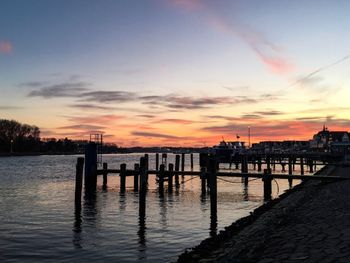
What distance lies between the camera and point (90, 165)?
37406 mm

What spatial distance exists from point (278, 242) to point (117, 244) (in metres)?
7.55

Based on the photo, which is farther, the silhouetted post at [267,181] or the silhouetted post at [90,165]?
the silhouetted post at [90,165]

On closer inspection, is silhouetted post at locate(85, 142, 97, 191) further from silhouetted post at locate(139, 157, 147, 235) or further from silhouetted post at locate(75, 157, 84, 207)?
silhouetted post at locate(139, 157, 147, 235)

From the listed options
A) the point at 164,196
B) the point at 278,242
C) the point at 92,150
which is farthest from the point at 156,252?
the point at 92,150

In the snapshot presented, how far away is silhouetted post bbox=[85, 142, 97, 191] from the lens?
37.1m

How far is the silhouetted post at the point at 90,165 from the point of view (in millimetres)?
37125

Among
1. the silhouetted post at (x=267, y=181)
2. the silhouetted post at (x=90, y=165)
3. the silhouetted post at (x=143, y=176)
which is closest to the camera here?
the silhouetted post at (x=143, y=176)

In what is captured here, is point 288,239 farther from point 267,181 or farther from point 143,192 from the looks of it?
point 267,181

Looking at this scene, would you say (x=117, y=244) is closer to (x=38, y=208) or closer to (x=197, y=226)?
(x=197, y=226)

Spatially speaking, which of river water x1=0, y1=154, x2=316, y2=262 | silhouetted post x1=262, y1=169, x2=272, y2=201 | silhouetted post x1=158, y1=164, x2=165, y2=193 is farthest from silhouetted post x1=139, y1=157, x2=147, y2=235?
silhouetted post x1=158, y1=164, x2=165, y2=193

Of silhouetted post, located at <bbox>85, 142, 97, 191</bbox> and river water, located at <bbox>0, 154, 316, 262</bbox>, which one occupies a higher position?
silhouetted post, located at <bbox>85, 142, 97, 191</bbox>

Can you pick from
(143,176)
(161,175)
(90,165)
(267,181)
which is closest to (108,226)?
(143,176)

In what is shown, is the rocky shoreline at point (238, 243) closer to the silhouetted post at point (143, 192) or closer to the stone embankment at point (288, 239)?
the stone embankment at point (288, 239)

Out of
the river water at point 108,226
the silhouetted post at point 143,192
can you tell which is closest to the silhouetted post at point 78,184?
the river water at point 108,226
